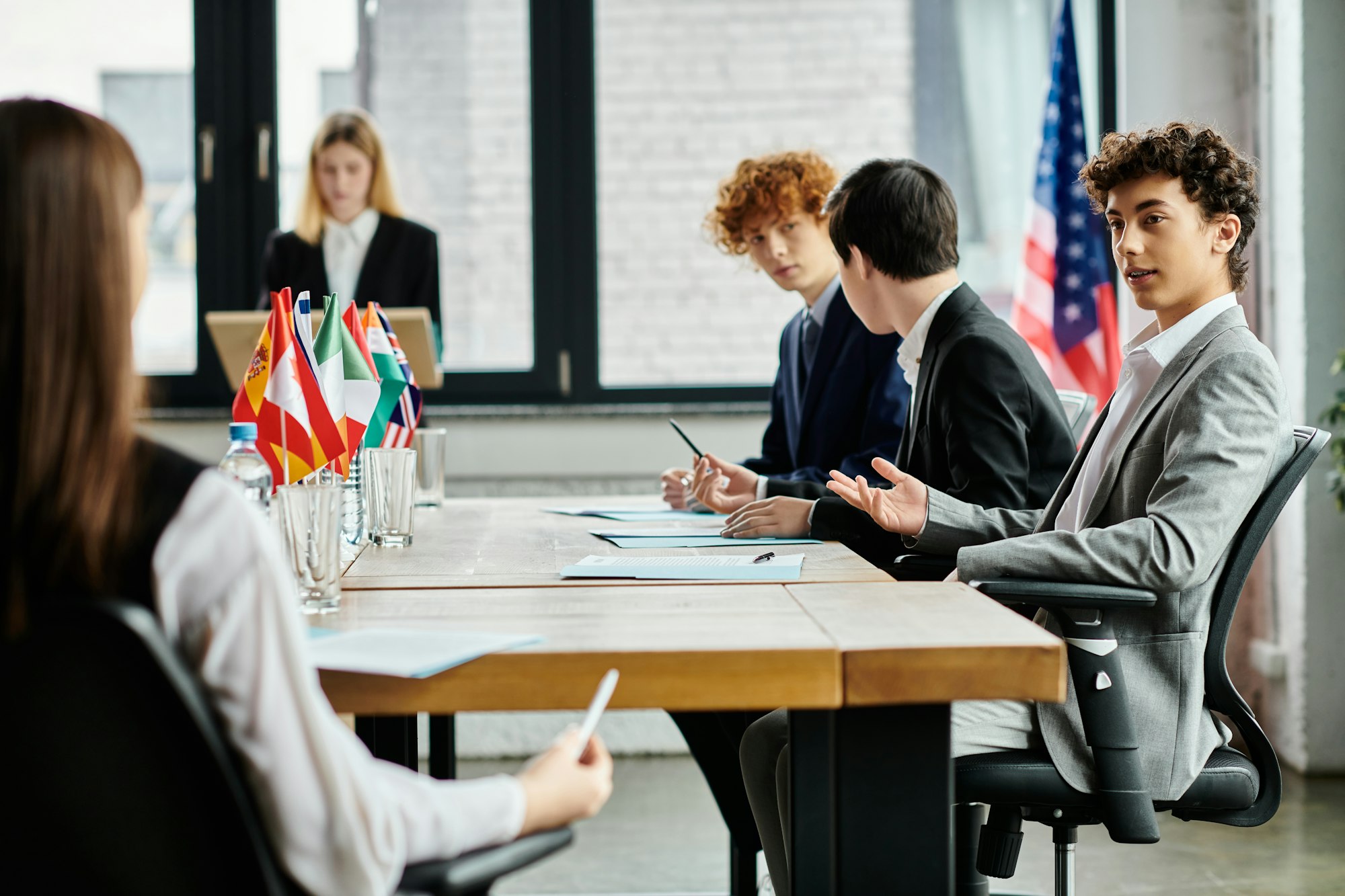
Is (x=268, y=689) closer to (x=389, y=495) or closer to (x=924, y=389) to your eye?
(x=389, y=495)

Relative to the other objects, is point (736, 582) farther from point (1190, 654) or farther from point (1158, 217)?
point (1158, 217)

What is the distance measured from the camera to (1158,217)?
1.63 meters

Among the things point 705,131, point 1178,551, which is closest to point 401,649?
point 1178,551

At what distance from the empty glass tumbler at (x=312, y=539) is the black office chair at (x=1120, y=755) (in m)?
0.72

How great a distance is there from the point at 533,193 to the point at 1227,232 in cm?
246

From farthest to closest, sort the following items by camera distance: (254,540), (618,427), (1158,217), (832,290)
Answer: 1. (618,427)
2. (832,290)
3. (1158,217)
4. (254,540)

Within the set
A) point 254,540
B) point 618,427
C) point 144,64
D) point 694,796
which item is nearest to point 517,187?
point 618,427

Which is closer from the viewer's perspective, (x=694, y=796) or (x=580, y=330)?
(x=694, y=796)

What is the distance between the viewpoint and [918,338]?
2.03 meters

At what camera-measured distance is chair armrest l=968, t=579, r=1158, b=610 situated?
1352 millimetres

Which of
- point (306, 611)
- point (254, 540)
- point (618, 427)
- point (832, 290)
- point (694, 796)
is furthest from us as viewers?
point (618, 427)

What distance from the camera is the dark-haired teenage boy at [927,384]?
5.97 ft

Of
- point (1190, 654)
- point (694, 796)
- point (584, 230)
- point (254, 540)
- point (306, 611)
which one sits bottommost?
point (694, 796)

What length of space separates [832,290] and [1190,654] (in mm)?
1283
